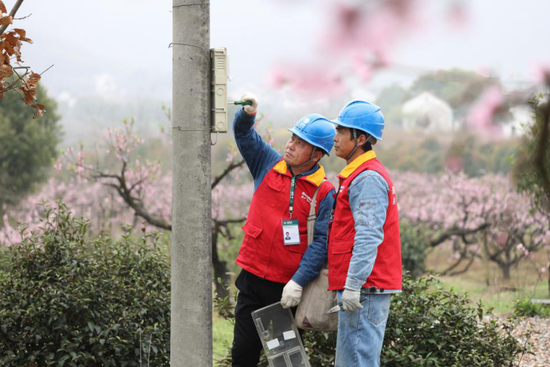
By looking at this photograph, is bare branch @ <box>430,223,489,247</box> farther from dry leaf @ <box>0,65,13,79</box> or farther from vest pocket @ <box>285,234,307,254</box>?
dry leaf @ <box>0,65,13,79</box>

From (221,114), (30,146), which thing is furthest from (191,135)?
(30,146)

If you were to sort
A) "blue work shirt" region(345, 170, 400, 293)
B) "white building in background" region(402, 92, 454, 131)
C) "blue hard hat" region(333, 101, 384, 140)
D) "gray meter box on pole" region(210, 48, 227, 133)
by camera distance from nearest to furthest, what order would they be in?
"white building in background" region(402, 92, 454, 131) → "blue work shirt" region(345, 170, 400, 293) → "gray meter box on pole" region(210, 48, 227, 133) → "blue hard hat" region(333, 101, 384, 140)

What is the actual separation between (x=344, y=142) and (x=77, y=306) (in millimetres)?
1863

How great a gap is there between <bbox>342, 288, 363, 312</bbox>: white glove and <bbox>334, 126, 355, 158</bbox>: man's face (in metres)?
Answer: 0.64

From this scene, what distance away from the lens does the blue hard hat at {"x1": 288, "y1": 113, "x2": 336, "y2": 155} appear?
11.0 feet

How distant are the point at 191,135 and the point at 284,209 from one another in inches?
28.1

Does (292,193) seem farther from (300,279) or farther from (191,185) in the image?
(191,185)

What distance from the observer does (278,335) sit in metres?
3.31

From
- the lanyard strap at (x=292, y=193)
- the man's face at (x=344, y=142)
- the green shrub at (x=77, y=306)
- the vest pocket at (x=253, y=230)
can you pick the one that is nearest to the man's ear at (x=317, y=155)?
the lanyard strap at (x=292, y=193)

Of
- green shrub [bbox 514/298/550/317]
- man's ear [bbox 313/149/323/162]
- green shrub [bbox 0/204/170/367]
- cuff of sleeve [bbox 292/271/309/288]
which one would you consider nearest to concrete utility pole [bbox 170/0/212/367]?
cuff of sleeve [bbox 292/271/309/288]

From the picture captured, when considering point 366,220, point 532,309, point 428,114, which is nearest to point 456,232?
point 532,309

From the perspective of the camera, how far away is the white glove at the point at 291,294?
3.18 metres

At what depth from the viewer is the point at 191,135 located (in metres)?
2.91

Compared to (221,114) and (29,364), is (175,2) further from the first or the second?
(29,364)
